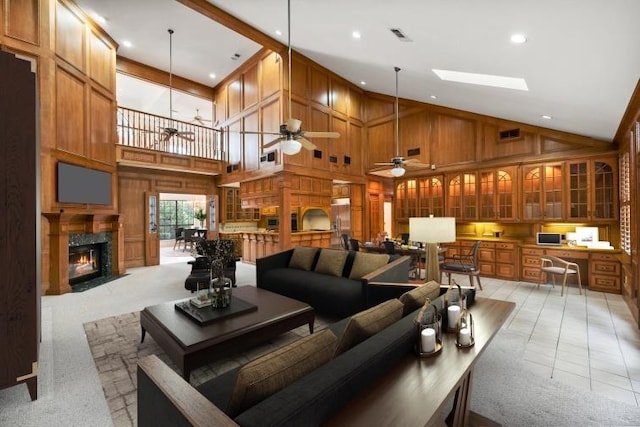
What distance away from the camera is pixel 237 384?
3.30 feet

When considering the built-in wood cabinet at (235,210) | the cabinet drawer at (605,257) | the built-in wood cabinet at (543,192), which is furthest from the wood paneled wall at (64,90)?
the cabinet drawer at (605,257)

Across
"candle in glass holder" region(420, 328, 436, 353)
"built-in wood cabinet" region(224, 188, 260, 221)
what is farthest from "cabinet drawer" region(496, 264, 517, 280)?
"built-in wood cabinet" region(224, 188, 260, 221)

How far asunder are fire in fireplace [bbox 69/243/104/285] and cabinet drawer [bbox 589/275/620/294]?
9731 mm

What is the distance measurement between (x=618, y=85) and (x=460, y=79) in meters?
2.13

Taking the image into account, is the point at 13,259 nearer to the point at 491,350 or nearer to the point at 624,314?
the point at 491,350

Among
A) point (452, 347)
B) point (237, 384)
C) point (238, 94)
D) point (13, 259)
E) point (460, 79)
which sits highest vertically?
point (238, 94)

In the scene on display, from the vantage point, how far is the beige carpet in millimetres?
2084

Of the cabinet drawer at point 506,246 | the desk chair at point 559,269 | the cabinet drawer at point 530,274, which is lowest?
the cabinet drawer at point 530,274

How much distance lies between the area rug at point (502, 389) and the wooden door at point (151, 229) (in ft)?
16.5

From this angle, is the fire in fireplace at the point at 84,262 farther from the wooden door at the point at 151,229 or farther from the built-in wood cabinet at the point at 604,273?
the built-in wood cabinet at the point at 604,273

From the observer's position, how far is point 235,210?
10016 mm

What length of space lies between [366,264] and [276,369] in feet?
9.52

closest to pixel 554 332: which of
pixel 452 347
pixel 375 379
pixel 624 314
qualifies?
pixel 624 314

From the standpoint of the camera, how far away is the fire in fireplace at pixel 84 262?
223 inches
